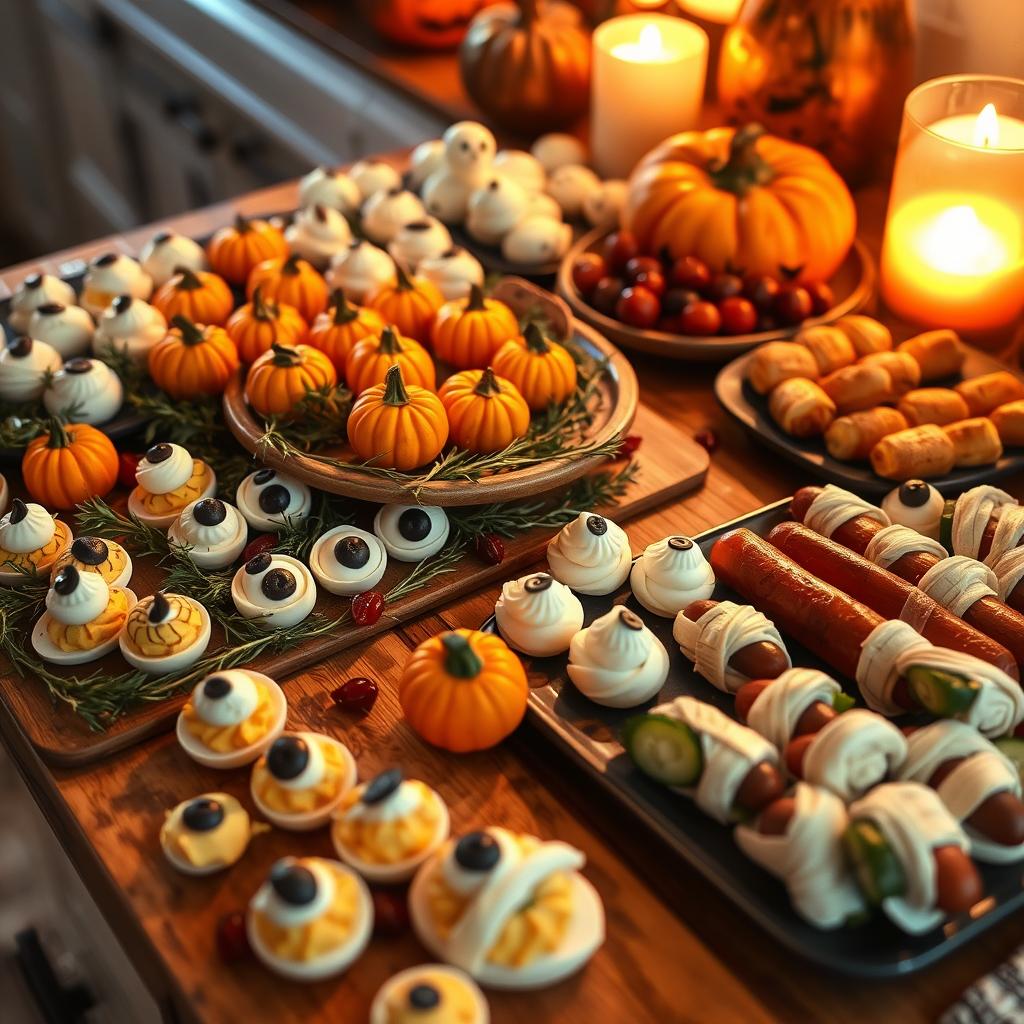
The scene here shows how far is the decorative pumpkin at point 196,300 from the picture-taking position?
1.42 meters

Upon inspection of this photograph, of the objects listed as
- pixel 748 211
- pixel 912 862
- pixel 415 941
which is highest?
pixel 748 211

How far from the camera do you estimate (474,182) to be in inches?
65.6

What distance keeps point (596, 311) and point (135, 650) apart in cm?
73

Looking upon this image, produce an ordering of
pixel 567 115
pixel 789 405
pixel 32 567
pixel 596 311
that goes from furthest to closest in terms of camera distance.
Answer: pixel 567 115, pixel 596 311, pixel 789 405, pixel 32 567

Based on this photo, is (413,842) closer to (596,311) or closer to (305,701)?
(305,701)

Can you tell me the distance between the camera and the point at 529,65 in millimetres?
1814

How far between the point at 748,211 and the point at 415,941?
3.22ft

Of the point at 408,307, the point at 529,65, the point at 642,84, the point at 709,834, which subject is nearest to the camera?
the point at 709,834

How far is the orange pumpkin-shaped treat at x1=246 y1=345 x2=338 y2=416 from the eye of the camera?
4.05 feet

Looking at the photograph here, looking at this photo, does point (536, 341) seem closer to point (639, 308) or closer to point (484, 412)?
point (484, 412)

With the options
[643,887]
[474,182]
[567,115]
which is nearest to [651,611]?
[643,887]

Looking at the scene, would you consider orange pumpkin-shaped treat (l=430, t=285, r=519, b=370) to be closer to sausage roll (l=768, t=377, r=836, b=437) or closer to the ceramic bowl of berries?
the ceramic bowl of berries

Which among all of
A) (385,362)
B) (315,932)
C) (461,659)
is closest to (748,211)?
(385,362)

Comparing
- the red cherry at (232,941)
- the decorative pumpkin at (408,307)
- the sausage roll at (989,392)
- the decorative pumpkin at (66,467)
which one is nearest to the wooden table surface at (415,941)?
the red cherry at (232,941)
